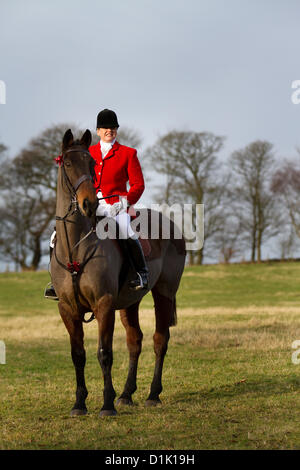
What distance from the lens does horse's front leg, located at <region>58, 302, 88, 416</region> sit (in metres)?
7.12

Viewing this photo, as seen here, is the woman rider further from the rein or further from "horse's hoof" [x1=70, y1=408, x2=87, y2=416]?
"horse's hoof" [x1=70, y1=408, x2=87, y2=416]

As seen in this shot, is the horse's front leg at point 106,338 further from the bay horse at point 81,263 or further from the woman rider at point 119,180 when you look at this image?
the woman rider at point 119,180

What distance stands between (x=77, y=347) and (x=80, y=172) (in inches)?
87.3

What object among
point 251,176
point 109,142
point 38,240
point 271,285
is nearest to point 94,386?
point 109,142

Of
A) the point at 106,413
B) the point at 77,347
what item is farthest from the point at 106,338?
the point at 106,413

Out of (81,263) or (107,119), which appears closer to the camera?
(81,263)

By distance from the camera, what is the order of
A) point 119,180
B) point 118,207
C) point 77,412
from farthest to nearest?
point 119,180 < point 118,207 < point 77,412

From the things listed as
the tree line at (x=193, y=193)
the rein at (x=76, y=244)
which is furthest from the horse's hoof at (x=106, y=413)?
the tree line at (x=193, y=193)

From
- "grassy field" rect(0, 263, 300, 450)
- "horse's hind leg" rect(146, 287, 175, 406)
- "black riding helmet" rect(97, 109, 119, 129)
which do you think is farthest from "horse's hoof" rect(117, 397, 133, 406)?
"black riding helmet" rect(97, 109, 119, 129)

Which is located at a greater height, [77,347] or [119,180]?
[119,180]

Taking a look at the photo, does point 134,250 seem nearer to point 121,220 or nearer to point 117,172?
point 121,220

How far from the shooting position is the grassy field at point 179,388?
607 centimetres

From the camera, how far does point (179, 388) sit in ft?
29.9

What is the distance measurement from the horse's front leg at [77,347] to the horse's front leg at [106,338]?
344mm
